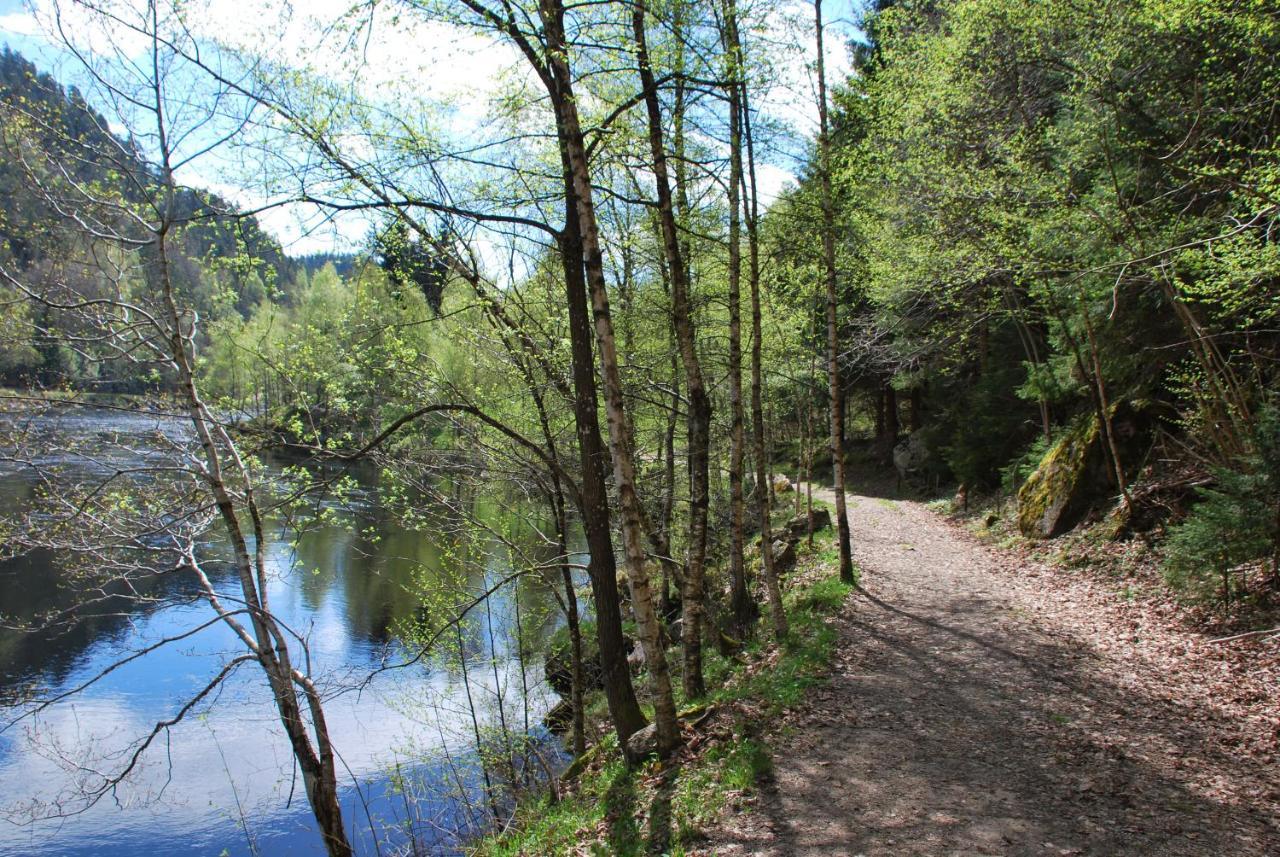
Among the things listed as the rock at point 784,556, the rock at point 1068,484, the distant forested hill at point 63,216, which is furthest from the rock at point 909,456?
the distant forested hill at point 63,216

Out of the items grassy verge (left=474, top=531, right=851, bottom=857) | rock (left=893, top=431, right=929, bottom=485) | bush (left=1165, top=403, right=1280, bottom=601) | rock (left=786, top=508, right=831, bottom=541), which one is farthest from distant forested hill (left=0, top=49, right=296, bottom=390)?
rock (left=893, top=431, right=929, bottom=485)

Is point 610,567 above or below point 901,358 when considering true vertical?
below

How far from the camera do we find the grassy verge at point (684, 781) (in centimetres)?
553

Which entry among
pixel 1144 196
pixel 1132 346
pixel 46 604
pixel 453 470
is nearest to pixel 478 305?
pixel 453 470

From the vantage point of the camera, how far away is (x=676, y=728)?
22.1 ft

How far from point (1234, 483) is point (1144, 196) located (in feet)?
15.5

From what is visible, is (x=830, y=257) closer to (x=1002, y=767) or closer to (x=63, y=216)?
(x=1002, y=767)

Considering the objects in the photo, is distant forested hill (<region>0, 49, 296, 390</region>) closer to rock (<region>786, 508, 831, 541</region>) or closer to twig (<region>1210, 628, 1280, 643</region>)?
→ twig (<region>1210, 628, 1280, 643</region>)

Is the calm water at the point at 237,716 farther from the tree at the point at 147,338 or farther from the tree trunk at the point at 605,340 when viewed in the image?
the tree trunk at the point at 605,340

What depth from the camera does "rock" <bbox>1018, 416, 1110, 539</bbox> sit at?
12.6m

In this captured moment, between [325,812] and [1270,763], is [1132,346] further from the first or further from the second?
[325,812]

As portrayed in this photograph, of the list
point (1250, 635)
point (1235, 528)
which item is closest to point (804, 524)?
point (1235, 528)

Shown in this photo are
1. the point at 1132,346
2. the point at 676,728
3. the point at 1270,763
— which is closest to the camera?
the point at 1270,763

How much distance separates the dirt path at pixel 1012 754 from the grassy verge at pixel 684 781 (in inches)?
10.4
